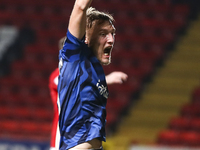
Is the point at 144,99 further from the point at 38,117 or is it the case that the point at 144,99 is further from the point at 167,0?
the point at 167,0

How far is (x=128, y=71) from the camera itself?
866 cm

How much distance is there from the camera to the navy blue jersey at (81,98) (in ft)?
7.46

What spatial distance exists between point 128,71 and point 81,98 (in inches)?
253

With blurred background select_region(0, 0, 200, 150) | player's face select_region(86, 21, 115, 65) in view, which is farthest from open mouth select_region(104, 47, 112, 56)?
blurred background select_region(0, 0, 200, 150)

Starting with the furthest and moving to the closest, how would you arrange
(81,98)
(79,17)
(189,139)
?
(189,139)
(81,98)
(79,17)

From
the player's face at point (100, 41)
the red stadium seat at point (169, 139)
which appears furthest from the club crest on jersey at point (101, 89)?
the red stadium seat at point (169, 139)

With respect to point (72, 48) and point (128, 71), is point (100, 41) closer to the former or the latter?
point (72, 48)

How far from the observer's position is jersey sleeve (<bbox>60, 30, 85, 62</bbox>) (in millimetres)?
2180

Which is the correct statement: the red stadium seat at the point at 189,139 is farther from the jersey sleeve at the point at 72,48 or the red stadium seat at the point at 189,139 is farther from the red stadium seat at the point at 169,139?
the jersey sleeve at the point at 72,48

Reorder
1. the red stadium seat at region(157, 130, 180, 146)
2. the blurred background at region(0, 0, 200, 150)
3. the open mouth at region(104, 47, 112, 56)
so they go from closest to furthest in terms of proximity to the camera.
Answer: the open mouth at region(104, 47, 112, 56), the red stadium seat at region(157, 130, 180, 146), the blurred background at region(0, 0, 200, 150)

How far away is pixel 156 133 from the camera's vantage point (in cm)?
752

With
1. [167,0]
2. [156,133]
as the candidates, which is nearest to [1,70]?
[156,133]

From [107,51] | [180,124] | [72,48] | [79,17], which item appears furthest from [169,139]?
[79,17]

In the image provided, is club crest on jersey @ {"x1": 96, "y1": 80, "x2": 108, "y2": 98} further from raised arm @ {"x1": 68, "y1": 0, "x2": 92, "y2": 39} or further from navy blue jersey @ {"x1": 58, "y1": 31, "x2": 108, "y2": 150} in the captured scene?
raised arm @ {"x1": 68, "y1": 0, "x2": 92, "y2": 39}
